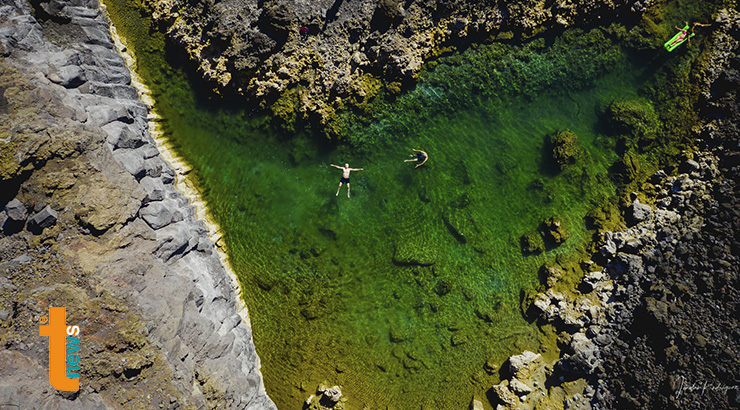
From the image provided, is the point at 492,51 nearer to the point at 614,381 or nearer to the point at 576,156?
the point at 576,156

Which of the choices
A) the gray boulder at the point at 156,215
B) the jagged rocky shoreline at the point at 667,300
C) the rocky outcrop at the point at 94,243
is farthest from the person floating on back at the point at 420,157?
the gray boulder at the point at 156,215

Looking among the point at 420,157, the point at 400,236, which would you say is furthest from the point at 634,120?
the point at 400,236

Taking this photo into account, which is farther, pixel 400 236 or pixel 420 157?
pixel 400 236

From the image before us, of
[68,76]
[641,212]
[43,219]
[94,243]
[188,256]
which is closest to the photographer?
[43,219]

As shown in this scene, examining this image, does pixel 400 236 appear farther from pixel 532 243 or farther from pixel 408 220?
pixel 532 243

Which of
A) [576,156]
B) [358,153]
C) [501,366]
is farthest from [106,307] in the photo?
[576,156]

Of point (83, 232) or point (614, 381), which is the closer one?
point (83, 232)

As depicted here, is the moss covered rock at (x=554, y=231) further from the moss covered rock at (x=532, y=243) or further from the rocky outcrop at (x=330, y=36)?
the rocky outcrop at (x=330, y=36)

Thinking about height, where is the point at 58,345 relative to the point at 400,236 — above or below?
below
